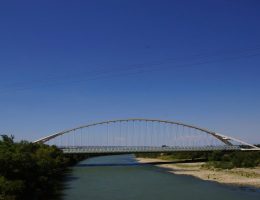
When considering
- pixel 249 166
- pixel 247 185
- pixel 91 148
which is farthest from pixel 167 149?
pixel 247 185

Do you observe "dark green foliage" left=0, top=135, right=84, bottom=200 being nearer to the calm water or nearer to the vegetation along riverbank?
the calm water

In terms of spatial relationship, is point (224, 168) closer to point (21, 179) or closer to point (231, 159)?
point (231, 159)

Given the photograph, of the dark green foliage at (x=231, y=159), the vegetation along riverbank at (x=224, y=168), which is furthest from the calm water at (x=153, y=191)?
the dark green foliage at (x=231, y=159)

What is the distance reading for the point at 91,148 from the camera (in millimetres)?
91125

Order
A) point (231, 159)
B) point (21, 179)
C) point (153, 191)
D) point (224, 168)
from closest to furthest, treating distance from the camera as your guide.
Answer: point (21, 179) → point (153, 191) → point (224, 168) → point (231, 159)

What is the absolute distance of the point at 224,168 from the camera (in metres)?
68.1

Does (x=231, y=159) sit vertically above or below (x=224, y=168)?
above

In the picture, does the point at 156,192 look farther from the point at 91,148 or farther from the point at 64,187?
the point at 91,148

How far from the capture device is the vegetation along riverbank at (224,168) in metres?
50.7

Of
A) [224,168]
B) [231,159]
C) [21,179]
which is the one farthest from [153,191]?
[231,159]

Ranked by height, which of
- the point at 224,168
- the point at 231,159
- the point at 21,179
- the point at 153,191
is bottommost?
the point at 153,191

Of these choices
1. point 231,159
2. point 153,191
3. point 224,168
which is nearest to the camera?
point 153,191

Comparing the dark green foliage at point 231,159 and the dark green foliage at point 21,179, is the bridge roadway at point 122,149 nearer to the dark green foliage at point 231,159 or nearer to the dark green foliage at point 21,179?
the dark green foliage at point 231,159

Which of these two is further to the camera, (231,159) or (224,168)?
(231,159)
